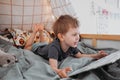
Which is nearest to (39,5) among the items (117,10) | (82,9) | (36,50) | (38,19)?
(38,19)

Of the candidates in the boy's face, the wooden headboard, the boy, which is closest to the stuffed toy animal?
the boy

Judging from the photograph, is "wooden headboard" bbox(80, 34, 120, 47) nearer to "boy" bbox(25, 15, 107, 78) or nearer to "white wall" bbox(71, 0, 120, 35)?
"white wall" bbox(71, 0, 120, 35)

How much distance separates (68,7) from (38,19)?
0.99 ft

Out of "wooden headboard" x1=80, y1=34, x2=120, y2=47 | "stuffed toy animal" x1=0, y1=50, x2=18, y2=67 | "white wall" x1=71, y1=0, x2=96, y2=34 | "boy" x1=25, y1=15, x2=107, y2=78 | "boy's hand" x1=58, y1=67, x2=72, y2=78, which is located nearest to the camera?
"boy's hand" x1=58, y1=67, x2=72, y2=78

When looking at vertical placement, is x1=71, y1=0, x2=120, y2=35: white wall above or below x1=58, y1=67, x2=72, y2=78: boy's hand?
above

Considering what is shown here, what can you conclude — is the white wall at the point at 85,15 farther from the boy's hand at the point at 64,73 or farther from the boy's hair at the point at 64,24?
the boy's hand at the point at 64,73

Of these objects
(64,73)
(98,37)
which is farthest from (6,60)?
(98,37)

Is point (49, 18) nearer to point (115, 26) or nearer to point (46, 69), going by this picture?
point (115, 26)

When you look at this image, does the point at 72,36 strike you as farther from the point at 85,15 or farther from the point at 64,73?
the point at 85,15

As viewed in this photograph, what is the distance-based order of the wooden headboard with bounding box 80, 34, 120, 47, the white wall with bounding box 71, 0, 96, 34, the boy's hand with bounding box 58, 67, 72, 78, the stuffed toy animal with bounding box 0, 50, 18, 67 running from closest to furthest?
1. the boy's hand with bounding box 58, 67, 72, 78
2. the stuffed toy animal with bounding box 0, 50, 18, 67
3. the wooden headboard with bounding box 80, 34, 120, 47
4. the white wall with bounding box 71, 0, 96, 34

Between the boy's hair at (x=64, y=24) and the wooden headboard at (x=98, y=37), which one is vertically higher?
the boy's hair at (x=64, y=24)

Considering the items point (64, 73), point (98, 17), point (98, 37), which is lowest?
point (64, 73)

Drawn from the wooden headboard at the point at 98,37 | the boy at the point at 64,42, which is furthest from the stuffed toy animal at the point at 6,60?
the wooden headboard at the point at 98,37

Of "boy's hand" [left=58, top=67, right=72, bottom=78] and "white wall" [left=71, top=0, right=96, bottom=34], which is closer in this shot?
"boy's hand" [left=58, top=67, right=72, bottom=78]
